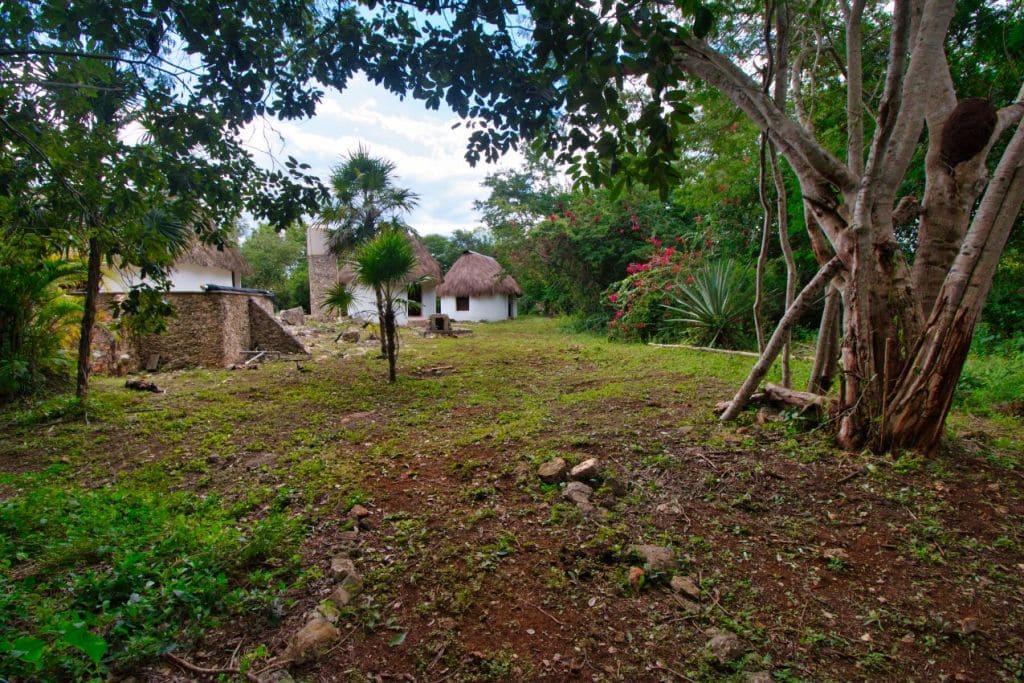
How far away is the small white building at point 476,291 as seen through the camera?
2286cm

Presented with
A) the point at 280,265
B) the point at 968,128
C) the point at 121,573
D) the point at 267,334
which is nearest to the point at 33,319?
the point at 267,334

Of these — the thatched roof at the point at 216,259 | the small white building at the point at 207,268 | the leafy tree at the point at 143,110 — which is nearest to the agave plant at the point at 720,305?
the leafy tree at the point at 143,110

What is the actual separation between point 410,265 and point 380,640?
225 inches

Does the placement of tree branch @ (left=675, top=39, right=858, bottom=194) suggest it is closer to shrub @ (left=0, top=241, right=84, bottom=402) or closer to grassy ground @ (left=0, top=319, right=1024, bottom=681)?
grassy ground @ (left=0, top=319, right=1024, bottom=681)

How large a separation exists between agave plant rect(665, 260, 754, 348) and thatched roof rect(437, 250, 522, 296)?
1369 cm

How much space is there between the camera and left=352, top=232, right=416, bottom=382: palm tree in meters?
6.67

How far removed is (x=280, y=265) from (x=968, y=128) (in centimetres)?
3274

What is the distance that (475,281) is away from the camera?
22.9 m

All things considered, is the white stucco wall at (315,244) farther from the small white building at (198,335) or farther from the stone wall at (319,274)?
the small white building at (198,335)

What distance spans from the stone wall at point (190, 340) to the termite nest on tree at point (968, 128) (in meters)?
9.72

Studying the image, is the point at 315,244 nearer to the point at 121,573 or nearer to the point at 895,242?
the point at 121,573

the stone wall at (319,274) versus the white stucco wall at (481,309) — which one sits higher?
the stone wall at (319,274)

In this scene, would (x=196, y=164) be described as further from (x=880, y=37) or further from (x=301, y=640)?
(x=880, y=37)

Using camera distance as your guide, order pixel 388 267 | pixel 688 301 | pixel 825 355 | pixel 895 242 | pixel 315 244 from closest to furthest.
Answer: pixel 895 242
pixel 825 355
pixel 388 267
pixel 688 301
pixel 315 244
